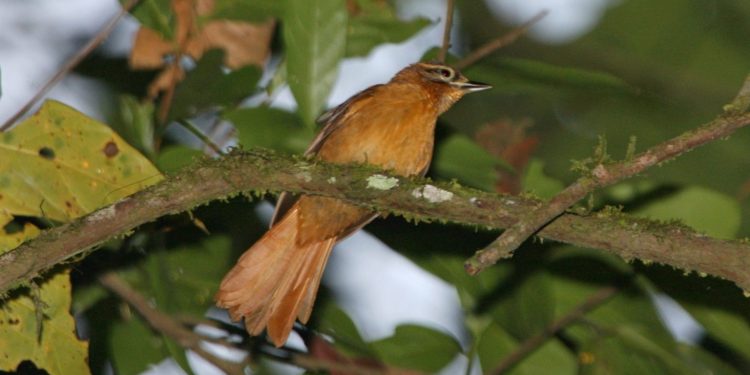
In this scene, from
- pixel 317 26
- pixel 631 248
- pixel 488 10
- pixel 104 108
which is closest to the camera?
pixel 631 248

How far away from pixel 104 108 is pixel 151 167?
3271mm

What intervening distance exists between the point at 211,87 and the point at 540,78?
1.24 m

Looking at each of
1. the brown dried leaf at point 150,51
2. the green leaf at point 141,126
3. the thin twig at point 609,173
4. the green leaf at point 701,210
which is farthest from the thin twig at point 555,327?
the brown dried leaf at point 150,51

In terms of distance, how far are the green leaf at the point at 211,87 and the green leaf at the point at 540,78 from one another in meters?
0.92

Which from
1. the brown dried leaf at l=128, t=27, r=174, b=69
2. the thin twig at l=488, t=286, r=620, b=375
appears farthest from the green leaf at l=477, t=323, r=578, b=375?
the brown dried leaf at l=128, t=27, r=174, b=69

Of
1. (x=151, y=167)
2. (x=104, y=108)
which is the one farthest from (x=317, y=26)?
(x=104, y=108)

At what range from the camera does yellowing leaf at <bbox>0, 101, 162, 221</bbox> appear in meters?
4.04

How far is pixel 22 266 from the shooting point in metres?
3.65

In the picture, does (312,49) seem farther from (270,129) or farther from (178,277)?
(178,277)

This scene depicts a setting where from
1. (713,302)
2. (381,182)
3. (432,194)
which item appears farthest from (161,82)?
(713,302)

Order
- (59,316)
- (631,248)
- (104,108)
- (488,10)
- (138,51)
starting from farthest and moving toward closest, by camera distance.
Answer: (488,10), (104,108), (138,51), (59,316), (631,248)

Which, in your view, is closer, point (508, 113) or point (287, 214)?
point (287, 214)

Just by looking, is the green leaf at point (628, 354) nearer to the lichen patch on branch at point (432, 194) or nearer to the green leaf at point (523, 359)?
the green leaf at point (523, 359)

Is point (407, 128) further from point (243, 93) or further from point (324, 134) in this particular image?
point (243, 93)
